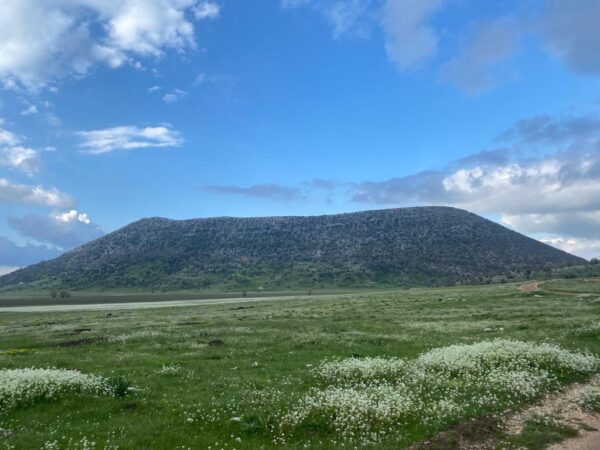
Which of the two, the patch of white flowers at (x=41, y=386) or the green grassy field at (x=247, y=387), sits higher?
the patch of white flowers at (x=41, y=386)

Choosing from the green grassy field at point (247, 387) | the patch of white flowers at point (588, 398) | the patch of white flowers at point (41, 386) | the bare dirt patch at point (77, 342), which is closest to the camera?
the green grassy field at point (247, 387)

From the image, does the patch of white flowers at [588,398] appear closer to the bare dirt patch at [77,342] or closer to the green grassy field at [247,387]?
the green grassy field at [247,387]

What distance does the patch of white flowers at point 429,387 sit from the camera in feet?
48.5

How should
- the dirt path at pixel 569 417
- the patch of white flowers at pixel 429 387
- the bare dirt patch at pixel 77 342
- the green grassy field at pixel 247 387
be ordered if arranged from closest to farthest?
the dirt path at pixel 569 417
the green grassy field at pixel 247 387
the patch of white flowers at pixel 429 387
the bare dirt patch at pixel 77 342

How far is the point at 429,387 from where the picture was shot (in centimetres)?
1834

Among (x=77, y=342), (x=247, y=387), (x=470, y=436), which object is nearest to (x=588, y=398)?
(x=470, y=436)

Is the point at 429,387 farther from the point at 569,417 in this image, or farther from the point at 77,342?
the point at 77,342

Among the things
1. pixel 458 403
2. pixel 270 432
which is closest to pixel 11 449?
pixel 270 432

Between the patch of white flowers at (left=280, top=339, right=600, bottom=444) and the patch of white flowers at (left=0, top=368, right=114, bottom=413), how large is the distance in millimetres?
8789

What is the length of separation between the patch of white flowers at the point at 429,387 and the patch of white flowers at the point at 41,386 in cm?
879

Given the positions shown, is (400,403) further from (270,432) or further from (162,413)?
(162,413)

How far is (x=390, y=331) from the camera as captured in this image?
124ft

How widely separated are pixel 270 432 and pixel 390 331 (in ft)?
81.9

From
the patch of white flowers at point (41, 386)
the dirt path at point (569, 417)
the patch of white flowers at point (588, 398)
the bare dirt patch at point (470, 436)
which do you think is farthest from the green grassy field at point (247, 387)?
the patch of white flowers at point (588, 398)
